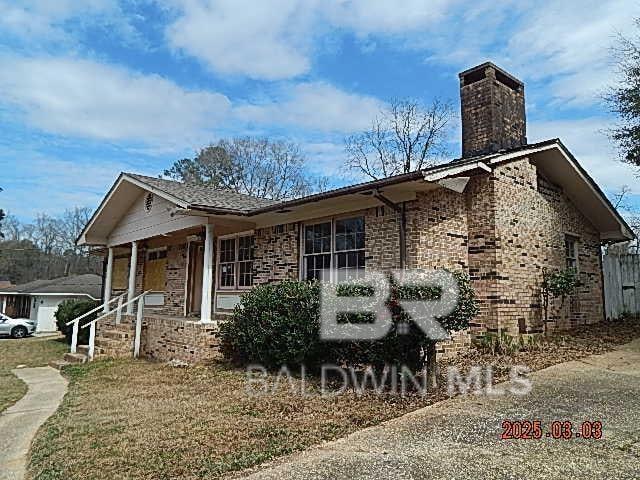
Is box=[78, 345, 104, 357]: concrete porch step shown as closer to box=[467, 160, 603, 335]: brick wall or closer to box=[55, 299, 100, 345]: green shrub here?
box=[55, 299, 100, 345]: green shrub

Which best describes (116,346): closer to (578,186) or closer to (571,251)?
(571,251)

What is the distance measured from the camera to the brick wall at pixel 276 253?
11.0m

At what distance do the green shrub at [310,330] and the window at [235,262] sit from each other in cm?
270

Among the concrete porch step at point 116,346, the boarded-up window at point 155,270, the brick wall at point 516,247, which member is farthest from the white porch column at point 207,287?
the brick wall at point 516,247

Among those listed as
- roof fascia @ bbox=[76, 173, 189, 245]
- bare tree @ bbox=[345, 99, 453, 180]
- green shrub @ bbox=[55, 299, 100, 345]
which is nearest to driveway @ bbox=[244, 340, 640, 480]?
roof fascia @ bbox=[76, 173, 189, 245]

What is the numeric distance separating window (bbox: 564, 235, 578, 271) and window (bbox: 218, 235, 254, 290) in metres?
7.73

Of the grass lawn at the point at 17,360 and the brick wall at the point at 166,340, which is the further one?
→ the brick wall at the point at 166,340

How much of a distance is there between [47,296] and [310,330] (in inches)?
979

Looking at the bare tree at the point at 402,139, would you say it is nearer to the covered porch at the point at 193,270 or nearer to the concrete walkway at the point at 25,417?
the covered porch at the point at 193,270

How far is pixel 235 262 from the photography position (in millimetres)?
12891

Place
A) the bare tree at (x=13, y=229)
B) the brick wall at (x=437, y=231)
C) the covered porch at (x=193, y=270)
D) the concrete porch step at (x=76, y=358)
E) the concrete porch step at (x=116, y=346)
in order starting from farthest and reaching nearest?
the bare tree at (x=13, y=229) → the concrete porch step at (x=116, y=346) → the covered porch at (x=193, y=270) → the concrete porch step at (x=76, y=358) → the brick wall at (x=437, y=231)

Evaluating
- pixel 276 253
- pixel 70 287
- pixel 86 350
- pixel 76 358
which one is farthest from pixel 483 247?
pixel 70 287

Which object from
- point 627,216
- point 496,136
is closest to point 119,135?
point 496,136

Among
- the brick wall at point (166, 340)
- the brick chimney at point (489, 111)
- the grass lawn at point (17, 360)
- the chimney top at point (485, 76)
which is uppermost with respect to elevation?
the chimney top at point (485, 76)
